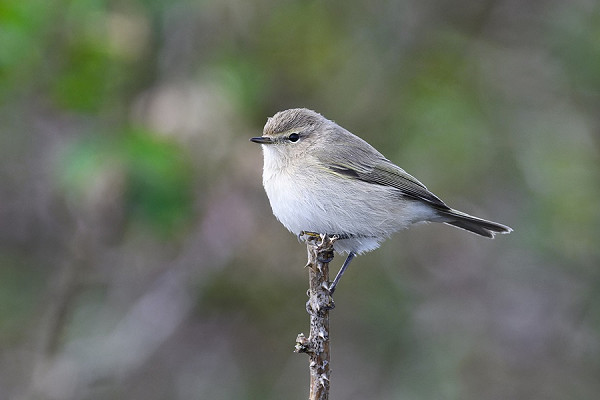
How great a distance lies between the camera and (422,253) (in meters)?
7.21

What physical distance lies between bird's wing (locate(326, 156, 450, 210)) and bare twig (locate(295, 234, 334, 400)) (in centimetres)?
114

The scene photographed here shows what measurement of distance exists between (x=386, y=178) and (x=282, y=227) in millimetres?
1638

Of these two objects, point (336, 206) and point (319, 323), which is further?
point (336, 206)

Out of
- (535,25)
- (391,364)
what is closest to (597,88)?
(535,25)

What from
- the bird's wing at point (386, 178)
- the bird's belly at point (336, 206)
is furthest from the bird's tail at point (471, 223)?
the bird's belly at point (336, 206)

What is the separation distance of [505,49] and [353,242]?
3622mm

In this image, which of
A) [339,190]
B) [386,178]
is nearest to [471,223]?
[386,178]

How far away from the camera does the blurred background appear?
5949 millimetres

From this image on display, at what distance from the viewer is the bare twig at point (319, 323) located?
3340 mm

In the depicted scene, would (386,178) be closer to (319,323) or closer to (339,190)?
(339,190)

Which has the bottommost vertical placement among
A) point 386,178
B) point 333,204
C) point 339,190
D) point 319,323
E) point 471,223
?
point 319,323

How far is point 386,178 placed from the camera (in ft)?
16.7

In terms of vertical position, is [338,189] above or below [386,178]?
below

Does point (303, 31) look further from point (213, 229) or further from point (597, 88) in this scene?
point (597, 88)
